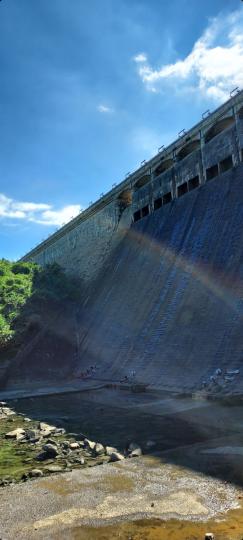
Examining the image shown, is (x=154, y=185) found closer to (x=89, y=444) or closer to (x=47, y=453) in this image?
(x=89, y=444)

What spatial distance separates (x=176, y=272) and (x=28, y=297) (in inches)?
603

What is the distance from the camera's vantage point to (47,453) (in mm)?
8930

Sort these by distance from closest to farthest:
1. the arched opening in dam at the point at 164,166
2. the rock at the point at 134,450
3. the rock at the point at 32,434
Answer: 1. the rock at the point at 134,450
2. the rock at the point at 32,434
3. the arched opening in dam at the point at 164,166

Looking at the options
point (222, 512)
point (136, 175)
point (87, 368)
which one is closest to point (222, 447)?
point (222, 512)

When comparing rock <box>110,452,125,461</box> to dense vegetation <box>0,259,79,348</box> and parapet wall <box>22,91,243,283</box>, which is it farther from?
dense vegetation <box>0,259,79,348</box>

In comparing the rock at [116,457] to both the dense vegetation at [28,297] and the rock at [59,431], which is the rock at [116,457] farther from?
Result: the dense vegetation at [28,297]

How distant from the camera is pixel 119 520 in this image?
5098 mm

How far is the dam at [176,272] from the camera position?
18766mm

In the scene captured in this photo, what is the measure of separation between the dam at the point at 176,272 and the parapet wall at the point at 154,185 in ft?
0.32

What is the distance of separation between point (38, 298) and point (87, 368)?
337 inches

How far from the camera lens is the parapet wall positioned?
26.7 m

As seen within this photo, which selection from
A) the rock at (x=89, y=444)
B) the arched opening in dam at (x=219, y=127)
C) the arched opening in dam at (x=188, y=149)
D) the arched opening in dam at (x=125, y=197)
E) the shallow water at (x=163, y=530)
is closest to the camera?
the shallow water at (x=163, y=530)

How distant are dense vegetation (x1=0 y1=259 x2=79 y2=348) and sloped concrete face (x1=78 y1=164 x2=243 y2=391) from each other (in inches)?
142

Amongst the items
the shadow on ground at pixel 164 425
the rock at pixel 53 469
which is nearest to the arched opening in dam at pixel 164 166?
the shadow on ground at pixel 164 425
